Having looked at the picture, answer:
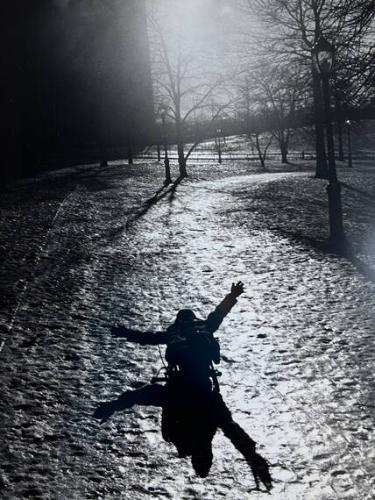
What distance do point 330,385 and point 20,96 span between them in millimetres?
40669

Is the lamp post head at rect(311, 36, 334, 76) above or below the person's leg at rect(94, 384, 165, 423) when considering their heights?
above

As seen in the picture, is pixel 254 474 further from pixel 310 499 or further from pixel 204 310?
pixel 204 310

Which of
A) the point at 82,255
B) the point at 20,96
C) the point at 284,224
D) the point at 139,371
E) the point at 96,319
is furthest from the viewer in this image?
the point at 20,96

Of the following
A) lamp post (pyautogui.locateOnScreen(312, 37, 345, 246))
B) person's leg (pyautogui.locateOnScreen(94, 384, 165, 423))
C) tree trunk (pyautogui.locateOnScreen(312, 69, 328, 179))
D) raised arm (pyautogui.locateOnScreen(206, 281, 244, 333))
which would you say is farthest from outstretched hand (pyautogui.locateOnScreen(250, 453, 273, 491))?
tree trunk (pyautogui.locateOnScreen(312, 69, 328, 179))

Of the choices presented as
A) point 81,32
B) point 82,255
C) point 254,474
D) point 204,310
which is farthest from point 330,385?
point 81,32

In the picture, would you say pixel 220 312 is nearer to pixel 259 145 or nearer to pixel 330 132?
pixel 330 132

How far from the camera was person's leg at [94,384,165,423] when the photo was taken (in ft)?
17.6

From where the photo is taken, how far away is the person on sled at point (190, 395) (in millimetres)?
4840

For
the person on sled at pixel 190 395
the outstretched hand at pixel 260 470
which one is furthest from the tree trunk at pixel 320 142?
the outstretched hand at pixel 260 470

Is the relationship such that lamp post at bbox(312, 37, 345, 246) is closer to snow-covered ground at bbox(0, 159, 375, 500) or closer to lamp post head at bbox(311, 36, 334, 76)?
lamp post head at bbox(311, 36, 334, 76)

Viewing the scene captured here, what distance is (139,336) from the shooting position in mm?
5875

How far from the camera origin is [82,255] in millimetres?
11734

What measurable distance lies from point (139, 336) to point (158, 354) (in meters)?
1.03

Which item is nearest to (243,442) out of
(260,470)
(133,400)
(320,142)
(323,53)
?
(260,470)
